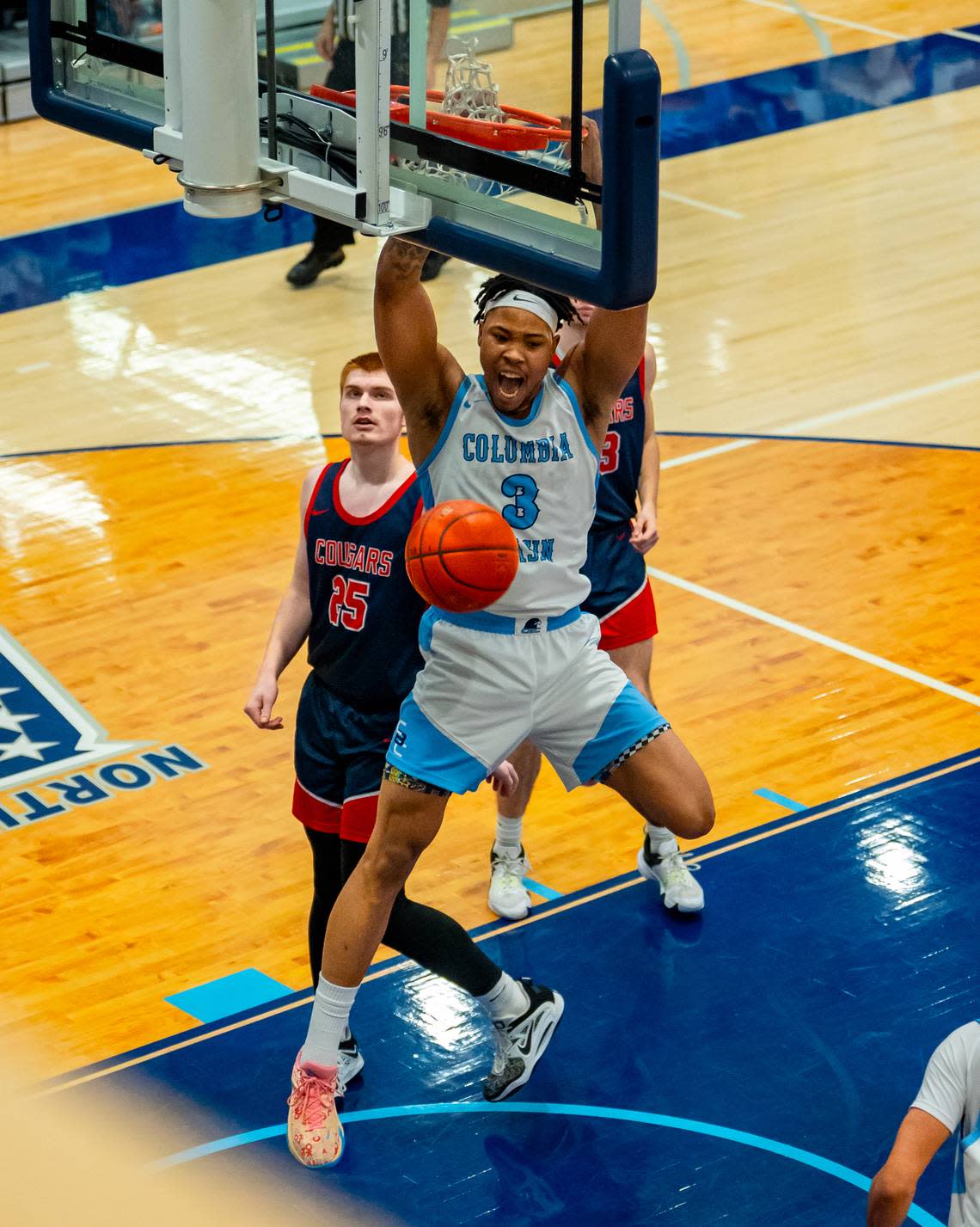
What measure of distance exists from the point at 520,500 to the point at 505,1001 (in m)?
1.43

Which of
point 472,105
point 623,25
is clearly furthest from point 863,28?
point 623,25

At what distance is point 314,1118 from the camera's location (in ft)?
17.6

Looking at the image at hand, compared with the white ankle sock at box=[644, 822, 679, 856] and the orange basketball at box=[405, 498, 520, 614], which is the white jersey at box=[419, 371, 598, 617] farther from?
the white ankle sock at box=[644, 822, 679, 856]

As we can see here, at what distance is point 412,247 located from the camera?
5.18m

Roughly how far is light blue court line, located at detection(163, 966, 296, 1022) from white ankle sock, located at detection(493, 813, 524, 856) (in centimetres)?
87

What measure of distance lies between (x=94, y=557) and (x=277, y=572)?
853 mm

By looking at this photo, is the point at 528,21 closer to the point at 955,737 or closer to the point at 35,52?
the point at 35,52

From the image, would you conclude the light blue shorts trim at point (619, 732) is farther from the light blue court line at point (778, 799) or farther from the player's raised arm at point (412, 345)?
the light blue court line at point (778, 799)

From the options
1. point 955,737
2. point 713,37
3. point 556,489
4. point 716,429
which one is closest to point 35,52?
point 556,489

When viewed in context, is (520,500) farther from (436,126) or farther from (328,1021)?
(328,1021)

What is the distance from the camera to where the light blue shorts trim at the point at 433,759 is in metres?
5.33

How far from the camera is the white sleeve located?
4086mm

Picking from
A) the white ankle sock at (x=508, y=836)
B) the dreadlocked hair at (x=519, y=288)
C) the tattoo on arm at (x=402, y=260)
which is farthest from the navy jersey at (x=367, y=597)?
the white ankle sock at (x=508, y=836)

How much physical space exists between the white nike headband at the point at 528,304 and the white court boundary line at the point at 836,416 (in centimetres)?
485
